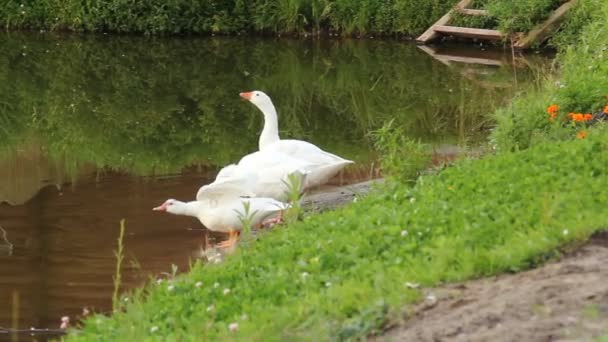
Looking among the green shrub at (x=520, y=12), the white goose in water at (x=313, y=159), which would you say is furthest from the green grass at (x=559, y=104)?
the green shrub at (x=520, y=12)

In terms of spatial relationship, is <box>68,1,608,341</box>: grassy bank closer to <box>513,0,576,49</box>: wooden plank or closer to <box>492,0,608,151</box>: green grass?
<box>492,0,608,151</box>: green grass

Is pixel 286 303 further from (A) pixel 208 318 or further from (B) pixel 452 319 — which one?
(B) pixel 452 319

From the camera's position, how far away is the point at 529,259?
6.80 m

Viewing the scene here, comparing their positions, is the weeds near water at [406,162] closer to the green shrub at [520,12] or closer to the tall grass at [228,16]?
the green shrub at [520,12]

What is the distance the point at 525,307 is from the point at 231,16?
20937mm

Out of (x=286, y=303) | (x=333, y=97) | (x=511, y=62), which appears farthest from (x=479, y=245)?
(x=511, y=62)

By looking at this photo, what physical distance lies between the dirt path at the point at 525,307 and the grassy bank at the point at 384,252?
0.18 m

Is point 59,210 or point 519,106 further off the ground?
point 519,106

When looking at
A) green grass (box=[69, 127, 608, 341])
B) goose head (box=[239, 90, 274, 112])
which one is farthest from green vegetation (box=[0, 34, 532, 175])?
green grass (box=[69, 127, 608, 341])

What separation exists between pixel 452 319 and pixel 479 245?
141 centimetres

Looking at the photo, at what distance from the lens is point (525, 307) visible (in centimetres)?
580

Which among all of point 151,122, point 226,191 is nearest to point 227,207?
point 226,191

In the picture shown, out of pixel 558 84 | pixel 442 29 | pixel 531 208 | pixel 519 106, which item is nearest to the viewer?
pixel 531 208

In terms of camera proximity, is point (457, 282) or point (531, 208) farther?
point (531, 208)
